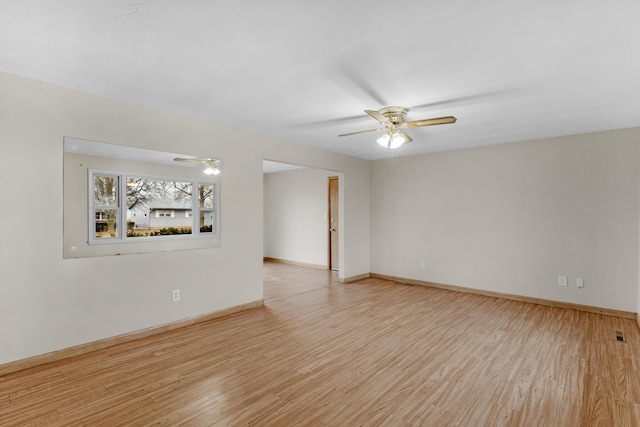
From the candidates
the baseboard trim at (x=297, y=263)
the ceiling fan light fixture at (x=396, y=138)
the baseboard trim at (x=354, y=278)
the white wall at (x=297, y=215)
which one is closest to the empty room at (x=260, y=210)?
the ceiling fan light fixture at (x=396, y=138)

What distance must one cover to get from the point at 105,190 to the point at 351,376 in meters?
2.80

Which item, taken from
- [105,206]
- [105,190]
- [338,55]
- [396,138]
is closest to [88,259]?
[105,206]

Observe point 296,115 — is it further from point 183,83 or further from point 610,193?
point 610,193

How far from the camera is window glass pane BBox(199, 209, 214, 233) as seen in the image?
3.77 metres

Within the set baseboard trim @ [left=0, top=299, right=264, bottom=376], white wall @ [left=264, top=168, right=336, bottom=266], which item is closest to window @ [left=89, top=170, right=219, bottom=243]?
baseboard trim @ [left=0, top=299, right=264, bottom=376]

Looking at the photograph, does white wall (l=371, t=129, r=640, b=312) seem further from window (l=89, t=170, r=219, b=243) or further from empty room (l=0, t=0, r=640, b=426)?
window (l=89, t=170, r=219, b=243)

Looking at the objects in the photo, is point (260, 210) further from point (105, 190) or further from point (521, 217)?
point (521, 217)

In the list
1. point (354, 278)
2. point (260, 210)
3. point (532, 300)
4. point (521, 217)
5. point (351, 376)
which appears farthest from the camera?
point (354, 278)

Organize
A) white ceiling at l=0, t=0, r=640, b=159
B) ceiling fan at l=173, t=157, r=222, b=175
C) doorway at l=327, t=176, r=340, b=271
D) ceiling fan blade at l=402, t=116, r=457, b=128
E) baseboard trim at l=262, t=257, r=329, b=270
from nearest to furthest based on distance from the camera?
white ceiling at l=0, t=0, r=640, b=159
ceiling fan blade at l=402, t=116, r=457, b=128
ceiling fan at l=173, t=157, r=222, b=175
doorway at l=327, t=176, r=340, b=271
baseboard trim at l=262, t=257, r=329, b=270

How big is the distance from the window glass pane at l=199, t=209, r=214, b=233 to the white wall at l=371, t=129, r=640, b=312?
3.55 metres

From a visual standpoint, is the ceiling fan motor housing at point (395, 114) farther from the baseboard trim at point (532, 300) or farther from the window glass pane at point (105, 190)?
the baseboard trim at point (532, 300)

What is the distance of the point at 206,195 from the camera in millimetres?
3805

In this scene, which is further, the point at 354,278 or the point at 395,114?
the point at 354,278

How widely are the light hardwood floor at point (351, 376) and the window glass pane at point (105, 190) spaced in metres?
1.39
